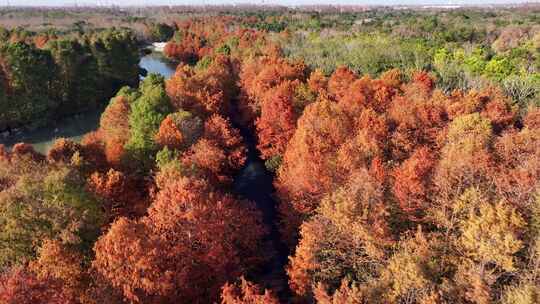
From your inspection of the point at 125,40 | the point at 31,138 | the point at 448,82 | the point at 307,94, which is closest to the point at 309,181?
the point at 307,94

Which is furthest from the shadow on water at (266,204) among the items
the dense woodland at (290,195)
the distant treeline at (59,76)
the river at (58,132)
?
the distant treeline at (59,76)

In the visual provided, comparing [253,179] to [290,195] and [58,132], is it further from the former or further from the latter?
[58,132]

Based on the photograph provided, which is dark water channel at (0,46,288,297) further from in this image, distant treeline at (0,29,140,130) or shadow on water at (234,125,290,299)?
distant treeline at (0,29,140,130)

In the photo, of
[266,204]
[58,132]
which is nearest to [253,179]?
[266,204]

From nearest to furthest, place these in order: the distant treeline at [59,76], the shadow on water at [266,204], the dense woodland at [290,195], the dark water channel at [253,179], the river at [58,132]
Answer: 1. the dense woodland at [290,195]
2. the shadow on water at [266,204]
3. the dark water channel at [253,179]
4. the river at [58,132]
5. the distant treeline at [59,76]

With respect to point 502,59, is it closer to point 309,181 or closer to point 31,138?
point 309,181

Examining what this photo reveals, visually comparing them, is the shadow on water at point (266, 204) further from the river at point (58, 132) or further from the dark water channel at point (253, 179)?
the river at point (58, 132)

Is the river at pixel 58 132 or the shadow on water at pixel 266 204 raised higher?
the river at pixel 58 132

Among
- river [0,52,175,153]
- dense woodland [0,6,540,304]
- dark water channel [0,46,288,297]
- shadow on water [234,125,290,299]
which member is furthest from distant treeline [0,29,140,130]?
shadow on water [234,125,290,299]

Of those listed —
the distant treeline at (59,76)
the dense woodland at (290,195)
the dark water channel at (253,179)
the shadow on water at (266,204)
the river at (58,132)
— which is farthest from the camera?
the distant treeline at (59,76)
